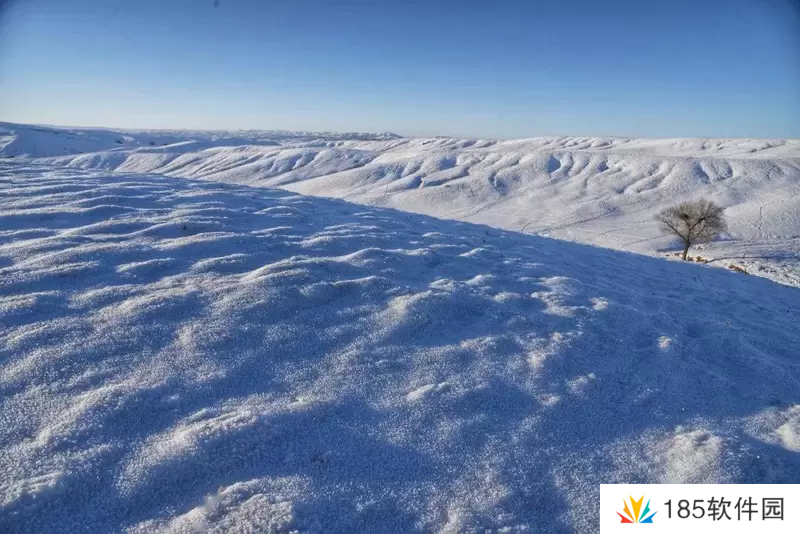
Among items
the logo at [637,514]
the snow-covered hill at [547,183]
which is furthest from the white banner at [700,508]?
the snow-covered hill at [547,183]

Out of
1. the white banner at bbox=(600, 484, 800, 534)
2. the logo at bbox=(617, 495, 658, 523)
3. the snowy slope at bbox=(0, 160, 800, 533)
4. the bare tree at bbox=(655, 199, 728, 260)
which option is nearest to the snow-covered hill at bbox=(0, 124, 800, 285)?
the bare tree at bbox=(655, 199, 728, 260)

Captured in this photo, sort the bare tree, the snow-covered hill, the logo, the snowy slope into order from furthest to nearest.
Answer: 1. the snow-covered hill
2. the bare tree
3. the logo
4. the snowy slope

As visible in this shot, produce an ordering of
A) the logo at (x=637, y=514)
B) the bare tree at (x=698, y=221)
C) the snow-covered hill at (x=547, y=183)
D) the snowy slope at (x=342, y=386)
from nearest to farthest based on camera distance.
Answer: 1. the snowy slope at (x=342, y=386)
2. the logo at (x=637, y=514)
3. the bare tree at (x=698, y=221)
4. the snow-covered hill at (x=547, y=183)

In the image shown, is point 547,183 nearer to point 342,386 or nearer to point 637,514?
point 342,386

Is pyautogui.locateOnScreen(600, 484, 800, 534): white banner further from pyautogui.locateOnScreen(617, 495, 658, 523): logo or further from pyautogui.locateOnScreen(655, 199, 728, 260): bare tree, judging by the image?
pyautogui.locateOnScreen(655, 199, 728, 260): bare tree

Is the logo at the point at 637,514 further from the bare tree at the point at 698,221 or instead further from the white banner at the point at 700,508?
the bare tree at the point at 698,221

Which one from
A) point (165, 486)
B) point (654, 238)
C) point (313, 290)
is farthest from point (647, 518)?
point (654, 238)

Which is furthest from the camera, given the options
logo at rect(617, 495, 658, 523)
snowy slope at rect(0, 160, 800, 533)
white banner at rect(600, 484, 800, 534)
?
white banner at rect(600, 484, 800, 534)
